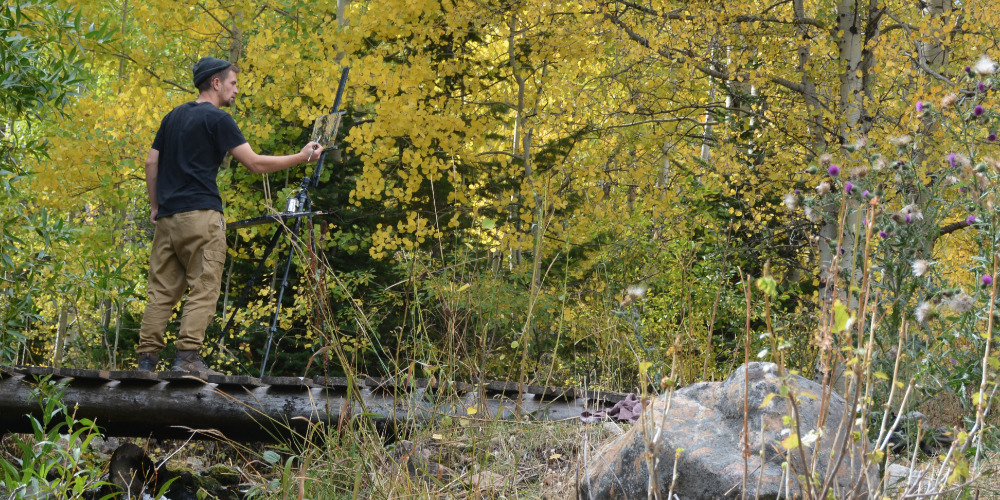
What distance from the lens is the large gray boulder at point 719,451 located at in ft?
8.24

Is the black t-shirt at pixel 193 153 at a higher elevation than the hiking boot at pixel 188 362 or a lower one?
higher

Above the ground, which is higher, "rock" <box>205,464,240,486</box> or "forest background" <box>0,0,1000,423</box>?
"forest background" <box>0,0,1000,423</box>

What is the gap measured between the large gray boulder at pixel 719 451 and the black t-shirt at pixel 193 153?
2.44 metres

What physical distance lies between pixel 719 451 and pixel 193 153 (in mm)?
2868

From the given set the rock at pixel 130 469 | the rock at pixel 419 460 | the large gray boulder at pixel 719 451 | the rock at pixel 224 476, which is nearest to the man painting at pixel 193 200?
the rock at pixel 130 469

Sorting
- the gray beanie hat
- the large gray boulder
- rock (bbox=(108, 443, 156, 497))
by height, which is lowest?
rock (bbox=(108, 443, 156, 497))

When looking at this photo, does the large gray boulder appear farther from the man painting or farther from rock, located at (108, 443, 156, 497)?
rock, located at (108, 443, 156, 497)

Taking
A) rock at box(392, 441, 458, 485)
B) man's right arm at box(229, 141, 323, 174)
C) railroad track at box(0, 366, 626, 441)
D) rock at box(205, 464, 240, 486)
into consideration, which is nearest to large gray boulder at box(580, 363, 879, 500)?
rock at box(392, 441, 458, 485)

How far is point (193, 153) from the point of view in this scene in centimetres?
425

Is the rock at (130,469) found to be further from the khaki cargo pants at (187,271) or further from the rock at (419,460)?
the rock at (419,460)

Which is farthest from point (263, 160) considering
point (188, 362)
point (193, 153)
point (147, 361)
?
point (147, 361)

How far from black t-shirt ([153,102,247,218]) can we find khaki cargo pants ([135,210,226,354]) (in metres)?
0.07

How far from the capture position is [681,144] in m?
9.49

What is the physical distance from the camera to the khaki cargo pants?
169 inches
